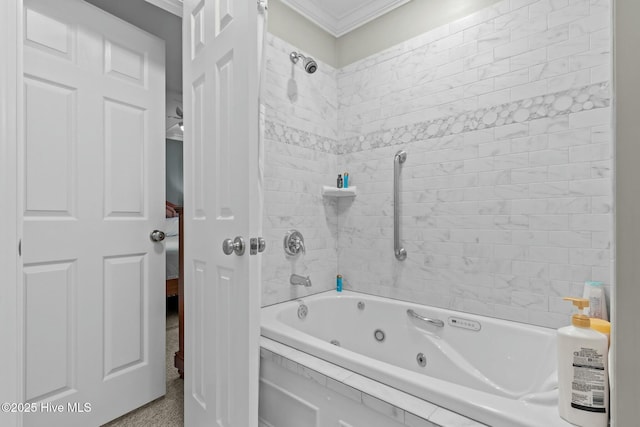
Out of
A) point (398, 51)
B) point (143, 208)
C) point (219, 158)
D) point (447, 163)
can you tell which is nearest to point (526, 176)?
point (447, 163)

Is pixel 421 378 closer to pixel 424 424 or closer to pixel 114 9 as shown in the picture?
pixel 424 424

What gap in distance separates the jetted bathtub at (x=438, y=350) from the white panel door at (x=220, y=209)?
0.92 ft

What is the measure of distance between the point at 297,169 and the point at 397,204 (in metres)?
0.70

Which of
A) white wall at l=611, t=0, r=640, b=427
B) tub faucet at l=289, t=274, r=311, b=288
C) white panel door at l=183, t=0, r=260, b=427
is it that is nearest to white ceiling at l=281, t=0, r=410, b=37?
white panel door at l=183, t=0, r=260, b=427

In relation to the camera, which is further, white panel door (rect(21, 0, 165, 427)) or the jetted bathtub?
white panel door (rect(21, 0, 165, 427))

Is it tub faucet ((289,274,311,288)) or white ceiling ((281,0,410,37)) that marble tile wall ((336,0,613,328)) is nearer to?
white ceiling ((281,0,410,37))

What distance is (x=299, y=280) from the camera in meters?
2.02

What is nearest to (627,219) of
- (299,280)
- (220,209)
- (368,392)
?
(368,392)

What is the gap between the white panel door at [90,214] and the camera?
4.83ft

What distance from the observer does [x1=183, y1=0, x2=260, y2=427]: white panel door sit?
3.80 ft

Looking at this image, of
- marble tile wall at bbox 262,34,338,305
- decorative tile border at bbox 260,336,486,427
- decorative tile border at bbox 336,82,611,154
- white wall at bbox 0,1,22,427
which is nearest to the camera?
decorative tile border at bbox 260,336,486,427

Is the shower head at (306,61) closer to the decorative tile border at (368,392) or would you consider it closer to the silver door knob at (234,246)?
the silver door knob at (234,246)

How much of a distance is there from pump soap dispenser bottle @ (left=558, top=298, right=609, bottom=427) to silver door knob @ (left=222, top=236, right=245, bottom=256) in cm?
100

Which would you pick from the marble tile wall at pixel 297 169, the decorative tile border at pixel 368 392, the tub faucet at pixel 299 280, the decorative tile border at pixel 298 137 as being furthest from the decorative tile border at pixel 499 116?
the decorative tile border at pixel 368 392
